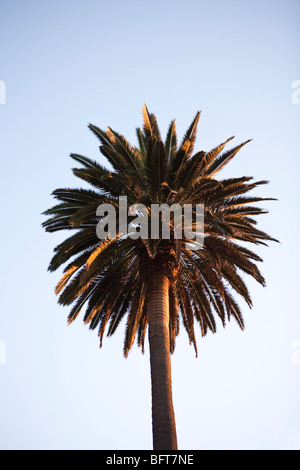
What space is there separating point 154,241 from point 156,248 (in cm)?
21

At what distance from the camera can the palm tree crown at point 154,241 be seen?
15.5 m

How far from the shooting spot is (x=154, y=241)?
47.3 ft

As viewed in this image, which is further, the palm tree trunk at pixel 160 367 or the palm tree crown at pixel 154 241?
the palm tree crown at pixel 154 241

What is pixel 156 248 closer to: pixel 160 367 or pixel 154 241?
pixel 154 241

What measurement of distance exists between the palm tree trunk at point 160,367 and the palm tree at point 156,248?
0.11 ft

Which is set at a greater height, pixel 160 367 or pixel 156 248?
pixel 156 248

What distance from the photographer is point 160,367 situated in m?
14.2

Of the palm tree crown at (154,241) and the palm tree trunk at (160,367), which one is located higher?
the palm tree crown at (154,241)

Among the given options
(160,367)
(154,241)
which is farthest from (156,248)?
(160,367)

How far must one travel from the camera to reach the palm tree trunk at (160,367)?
13.0 m

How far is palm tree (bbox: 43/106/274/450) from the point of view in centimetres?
1528

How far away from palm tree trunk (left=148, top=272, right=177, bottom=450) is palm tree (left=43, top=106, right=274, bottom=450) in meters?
0.03
